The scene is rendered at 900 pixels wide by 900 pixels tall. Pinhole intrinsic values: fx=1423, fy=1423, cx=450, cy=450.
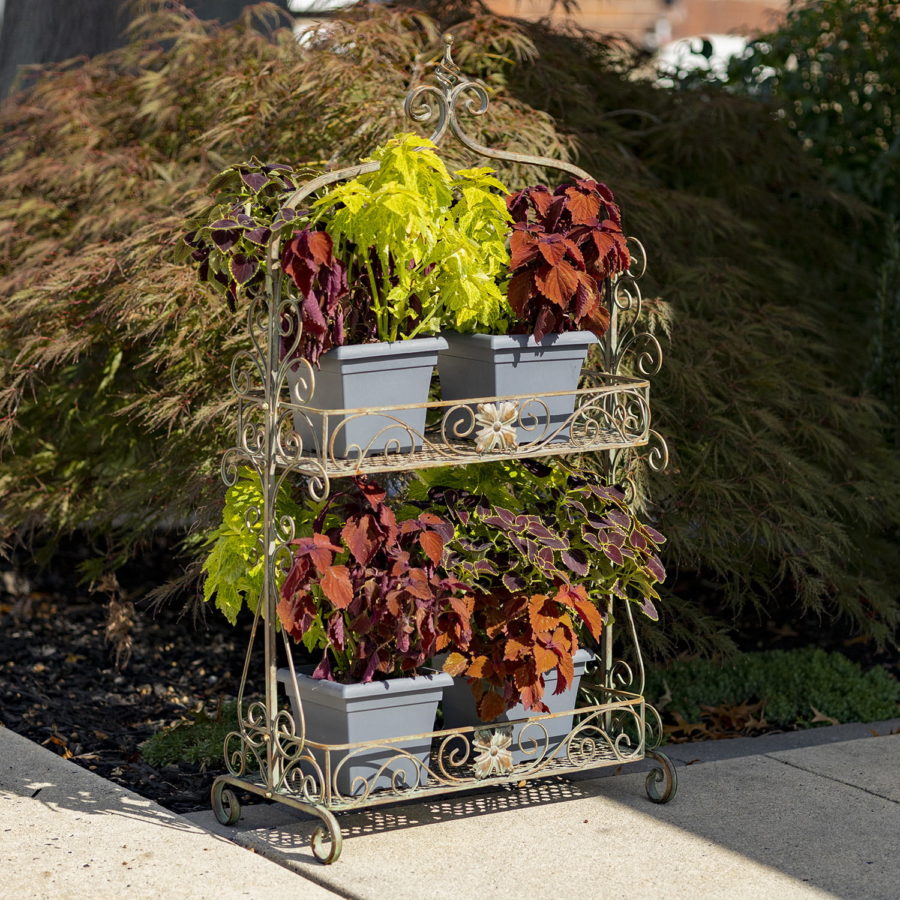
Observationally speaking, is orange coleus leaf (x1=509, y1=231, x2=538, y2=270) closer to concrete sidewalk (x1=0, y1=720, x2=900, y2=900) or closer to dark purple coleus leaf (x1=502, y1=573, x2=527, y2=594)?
dark purple coleus leaf (x1=502, y1=573, x2=527, y2=594)

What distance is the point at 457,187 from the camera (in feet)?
12.9

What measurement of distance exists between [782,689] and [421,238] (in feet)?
7.83

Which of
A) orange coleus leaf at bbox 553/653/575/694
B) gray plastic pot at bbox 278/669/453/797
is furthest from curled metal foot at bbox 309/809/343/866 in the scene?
orange coleus leaf at bbox 553/653/575/694

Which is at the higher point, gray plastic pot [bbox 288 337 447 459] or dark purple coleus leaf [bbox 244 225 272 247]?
dark purple coleus leaf [bbox 244 225 272 247]

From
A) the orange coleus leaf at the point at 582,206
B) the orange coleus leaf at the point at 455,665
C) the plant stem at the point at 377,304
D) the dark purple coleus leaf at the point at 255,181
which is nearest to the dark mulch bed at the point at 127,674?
the orange coleus leaf at the point at 455,665

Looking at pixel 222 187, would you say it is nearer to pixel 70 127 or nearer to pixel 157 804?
pixel 70 127

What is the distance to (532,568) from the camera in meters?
3.83

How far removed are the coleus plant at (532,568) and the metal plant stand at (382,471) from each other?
0.13m

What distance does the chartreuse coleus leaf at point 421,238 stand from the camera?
3.42 meters

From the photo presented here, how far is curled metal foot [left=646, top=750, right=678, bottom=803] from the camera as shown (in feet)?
12.7

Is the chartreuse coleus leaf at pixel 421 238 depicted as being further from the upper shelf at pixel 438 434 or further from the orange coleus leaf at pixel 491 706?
the orange coleus leaf at pixel 491 706

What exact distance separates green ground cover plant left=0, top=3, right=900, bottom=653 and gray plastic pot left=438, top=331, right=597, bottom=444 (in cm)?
79

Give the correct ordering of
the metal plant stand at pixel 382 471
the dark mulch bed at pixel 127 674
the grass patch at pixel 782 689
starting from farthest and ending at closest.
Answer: the grass patch at pixel 782 689 < the dark mulch bed at pixel 127 674 < the metal plant stand at pixel 382 471

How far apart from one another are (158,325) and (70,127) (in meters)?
1.53
